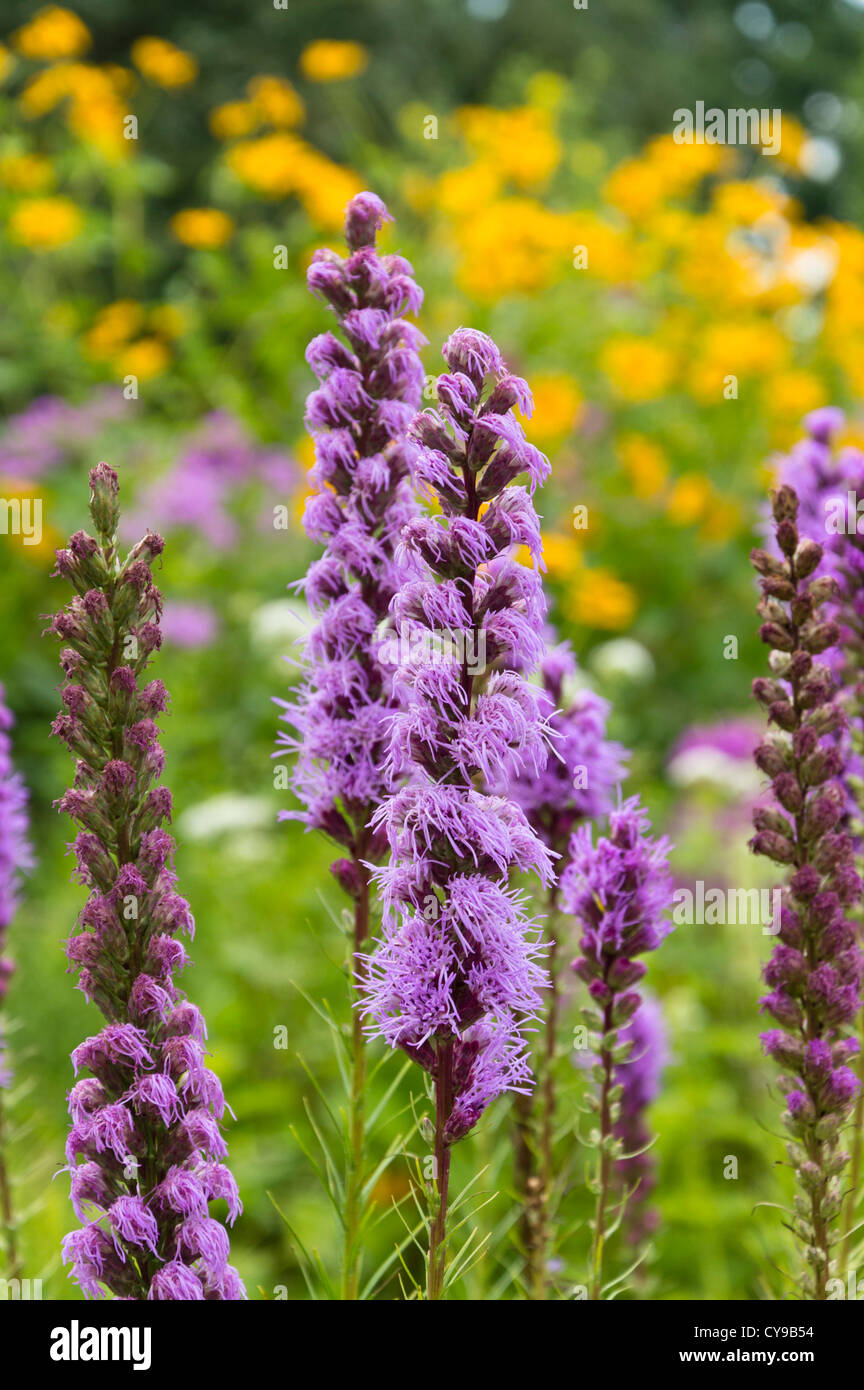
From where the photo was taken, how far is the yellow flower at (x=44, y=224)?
839cm

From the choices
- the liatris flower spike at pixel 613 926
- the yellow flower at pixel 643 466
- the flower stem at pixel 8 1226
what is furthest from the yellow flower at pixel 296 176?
the flower stem at pixel 8 1226

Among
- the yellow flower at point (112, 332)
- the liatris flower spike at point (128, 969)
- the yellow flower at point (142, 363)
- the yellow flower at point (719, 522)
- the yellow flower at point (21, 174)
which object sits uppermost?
the yellow flower at point (21, 174)

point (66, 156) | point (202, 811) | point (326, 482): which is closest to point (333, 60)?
point (66, 156)

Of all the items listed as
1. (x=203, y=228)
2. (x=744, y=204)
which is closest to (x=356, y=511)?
(x=203, y=228)

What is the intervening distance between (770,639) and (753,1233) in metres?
2.92

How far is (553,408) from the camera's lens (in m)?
7.48

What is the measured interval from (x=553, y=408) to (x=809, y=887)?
571 centimetres

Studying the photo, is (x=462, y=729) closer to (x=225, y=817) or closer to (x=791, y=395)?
(x=225, y=817)

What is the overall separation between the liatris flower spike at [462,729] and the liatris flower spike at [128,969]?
0.29 metres

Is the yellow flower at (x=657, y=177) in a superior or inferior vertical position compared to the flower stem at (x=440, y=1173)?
superior

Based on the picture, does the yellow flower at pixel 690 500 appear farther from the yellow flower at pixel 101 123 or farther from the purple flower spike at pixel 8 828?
the purple flower spike at pixel 8 828

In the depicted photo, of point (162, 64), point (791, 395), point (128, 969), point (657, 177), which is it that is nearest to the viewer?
point (128, 969)

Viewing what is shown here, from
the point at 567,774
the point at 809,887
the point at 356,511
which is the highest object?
the point at 356,511
